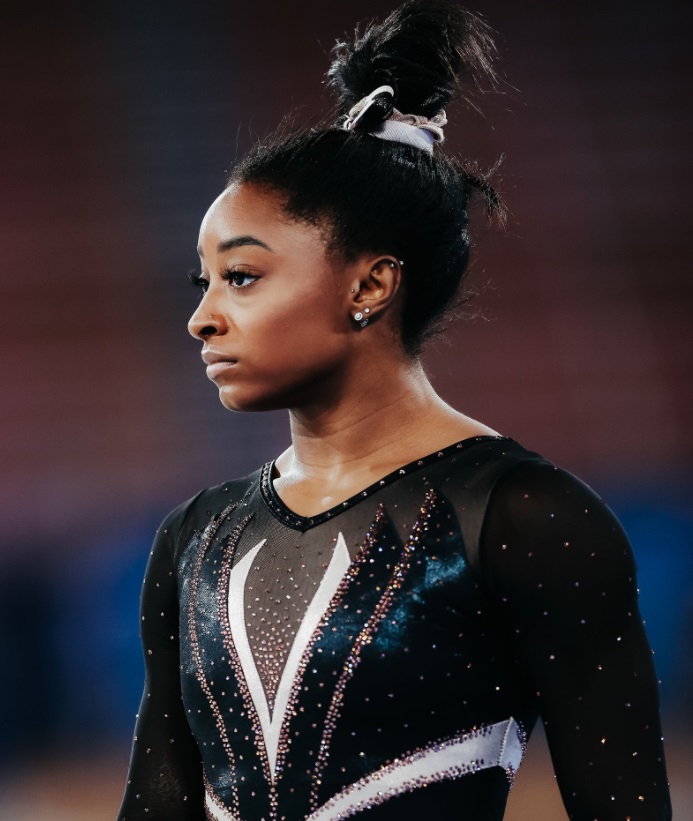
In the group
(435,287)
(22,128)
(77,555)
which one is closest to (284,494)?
(435,287)

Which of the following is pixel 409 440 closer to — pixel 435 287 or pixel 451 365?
pixel 435 287

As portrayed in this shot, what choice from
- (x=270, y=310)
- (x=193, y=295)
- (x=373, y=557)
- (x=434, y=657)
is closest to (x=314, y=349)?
(x=270, y=310)

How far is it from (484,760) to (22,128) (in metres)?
2.66

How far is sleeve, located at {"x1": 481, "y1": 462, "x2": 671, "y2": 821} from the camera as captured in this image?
1.05 metres

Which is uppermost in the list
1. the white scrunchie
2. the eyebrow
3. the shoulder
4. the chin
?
the white scrunchie

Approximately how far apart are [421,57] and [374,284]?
0.31 metres

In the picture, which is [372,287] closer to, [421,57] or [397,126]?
[397,126]

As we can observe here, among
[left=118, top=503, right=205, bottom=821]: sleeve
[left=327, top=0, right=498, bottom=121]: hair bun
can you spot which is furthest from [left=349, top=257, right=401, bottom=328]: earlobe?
[left=118, top=503, right=205, bottom=821]: sleeve

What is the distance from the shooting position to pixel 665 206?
3.26 metres

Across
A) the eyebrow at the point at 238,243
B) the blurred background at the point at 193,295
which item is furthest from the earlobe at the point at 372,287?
the blurred background at the point at 193,295

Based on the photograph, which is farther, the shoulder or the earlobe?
the shoulder

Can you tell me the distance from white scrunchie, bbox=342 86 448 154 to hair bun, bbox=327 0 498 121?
0.09 ft

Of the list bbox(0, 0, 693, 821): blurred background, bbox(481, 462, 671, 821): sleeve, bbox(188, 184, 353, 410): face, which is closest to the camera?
bbox(481, 462, 671, 821): sleeve

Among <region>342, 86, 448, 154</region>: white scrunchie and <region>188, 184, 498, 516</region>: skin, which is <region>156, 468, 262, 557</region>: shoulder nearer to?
<region>188, 184, 498, 516</region>: skin
